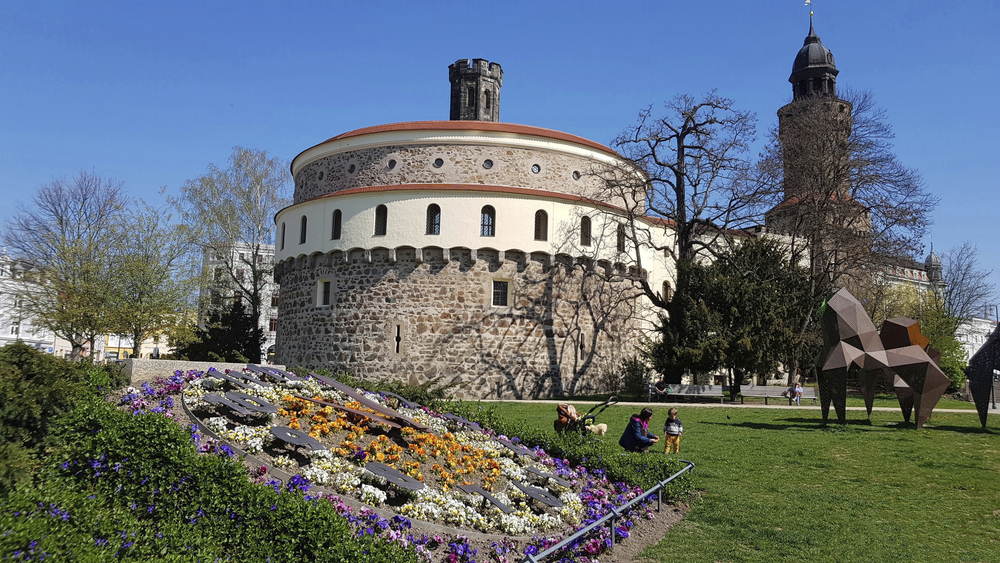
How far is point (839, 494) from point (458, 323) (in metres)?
18.1

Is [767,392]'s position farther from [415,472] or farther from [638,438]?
[415,472]

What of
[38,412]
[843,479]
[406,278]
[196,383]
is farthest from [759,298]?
[38,412]

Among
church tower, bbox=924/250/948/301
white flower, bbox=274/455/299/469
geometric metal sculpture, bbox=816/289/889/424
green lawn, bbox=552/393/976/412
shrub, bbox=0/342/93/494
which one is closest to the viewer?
shrub, bbox=0/342/93/494

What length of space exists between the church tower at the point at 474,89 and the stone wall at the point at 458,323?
15199mm

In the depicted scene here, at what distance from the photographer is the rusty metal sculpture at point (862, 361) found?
53.8 feet

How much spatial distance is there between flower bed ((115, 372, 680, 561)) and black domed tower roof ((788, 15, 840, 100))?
5385cm

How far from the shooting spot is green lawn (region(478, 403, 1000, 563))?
827 centimetres

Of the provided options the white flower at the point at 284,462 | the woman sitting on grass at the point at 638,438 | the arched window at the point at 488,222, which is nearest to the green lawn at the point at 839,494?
the woman sitting on grass at the point at 638,438

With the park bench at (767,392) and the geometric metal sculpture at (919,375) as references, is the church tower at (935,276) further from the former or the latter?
the geometric metal sculpture at (919,375)

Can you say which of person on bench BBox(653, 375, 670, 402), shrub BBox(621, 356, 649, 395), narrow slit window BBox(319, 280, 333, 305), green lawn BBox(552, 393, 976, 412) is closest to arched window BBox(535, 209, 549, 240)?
green lawn BBox(552, 393, 976, 412)

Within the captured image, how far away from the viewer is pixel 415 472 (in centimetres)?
867

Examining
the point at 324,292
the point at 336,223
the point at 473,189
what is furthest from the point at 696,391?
the point at 336,223

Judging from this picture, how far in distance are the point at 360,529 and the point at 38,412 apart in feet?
11.8

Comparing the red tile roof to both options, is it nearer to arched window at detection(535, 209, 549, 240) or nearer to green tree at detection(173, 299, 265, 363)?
arched window at detection(535, 209, 549, 240)
